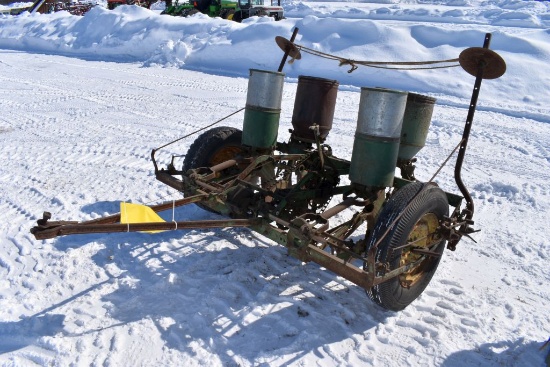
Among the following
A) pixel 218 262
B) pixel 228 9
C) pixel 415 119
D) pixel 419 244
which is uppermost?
pixel 228 9

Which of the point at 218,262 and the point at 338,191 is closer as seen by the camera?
the point at 218,262

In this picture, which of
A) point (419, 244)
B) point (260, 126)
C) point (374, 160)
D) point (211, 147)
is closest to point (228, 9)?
point (211, 147)

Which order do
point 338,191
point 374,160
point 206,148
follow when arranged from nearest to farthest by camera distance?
1. point 374,160
2. point 338,191
3. point 206,148

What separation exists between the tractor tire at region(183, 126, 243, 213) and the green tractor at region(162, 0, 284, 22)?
57.9 ft

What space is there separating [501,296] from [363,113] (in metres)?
1.76

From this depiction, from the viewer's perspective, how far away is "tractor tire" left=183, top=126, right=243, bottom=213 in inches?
183

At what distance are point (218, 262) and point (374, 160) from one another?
4.80 ft

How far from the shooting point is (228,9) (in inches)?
864

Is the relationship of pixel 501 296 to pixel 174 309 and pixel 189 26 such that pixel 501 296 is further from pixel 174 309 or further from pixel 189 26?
pixel 189 26

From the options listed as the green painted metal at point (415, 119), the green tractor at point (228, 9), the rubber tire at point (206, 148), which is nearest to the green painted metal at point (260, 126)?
the rubber tire at point (206, 148)

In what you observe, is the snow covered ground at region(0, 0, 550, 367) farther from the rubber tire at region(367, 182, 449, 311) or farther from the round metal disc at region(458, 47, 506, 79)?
the round metal disc at region(458, 47, 506, 79)

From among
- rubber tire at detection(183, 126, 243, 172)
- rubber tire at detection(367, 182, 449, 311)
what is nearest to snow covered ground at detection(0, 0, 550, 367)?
rubber tire at detection(367, 182, 449, 311)

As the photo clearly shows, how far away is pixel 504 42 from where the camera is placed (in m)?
12.6

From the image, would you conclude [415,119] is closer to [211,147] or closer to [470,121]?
[470,121]
